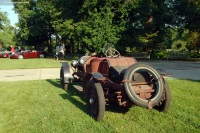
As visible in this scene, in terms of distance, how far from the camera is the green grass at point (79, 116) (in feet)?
15.9

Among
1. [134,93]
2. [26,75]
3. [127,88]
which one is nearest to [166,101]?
[134,93]

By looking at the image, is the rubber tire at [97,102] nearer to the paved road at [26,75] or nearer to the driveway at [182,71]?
the driveway at [182,71]

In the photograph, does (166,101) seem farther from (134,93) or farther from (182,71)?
(182,71)

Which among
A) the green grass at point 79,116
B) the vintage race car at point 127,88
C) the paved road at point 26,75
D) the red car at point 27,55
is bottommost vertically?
the green grass at point 79,116

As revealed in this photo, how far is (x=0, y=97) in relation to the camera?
777cm

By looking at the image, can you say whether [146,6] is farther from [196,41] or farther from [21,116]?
[21,116]

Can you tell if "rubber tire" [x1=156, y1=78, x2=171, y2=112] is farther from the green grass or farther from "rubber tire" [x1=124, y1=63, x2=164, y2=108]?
"rubber tire" [x1=124, y1=63, x2=164, y2=108]

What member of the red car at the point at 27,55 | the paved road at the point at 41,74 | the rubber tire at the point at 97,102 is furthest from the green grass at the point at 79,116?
the red car at the point at 27,55

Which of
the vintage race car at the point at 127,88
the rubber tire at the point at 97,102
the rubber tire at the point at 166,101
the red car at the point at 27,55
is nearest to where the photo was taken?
the vintage race car at the point at 127,88

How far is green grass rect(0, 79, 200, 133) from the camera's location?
4840 millimetres

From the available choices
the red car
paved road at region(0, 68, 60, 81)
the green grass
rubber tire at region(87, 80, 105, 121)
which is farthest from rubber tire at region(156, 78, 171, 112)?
the red car

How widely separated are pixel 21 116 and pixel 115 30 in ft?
64.8

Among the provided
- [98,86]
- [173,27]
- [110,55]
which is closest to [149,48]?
[173,27]

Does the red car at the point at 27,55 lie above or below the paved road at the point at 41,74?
above
